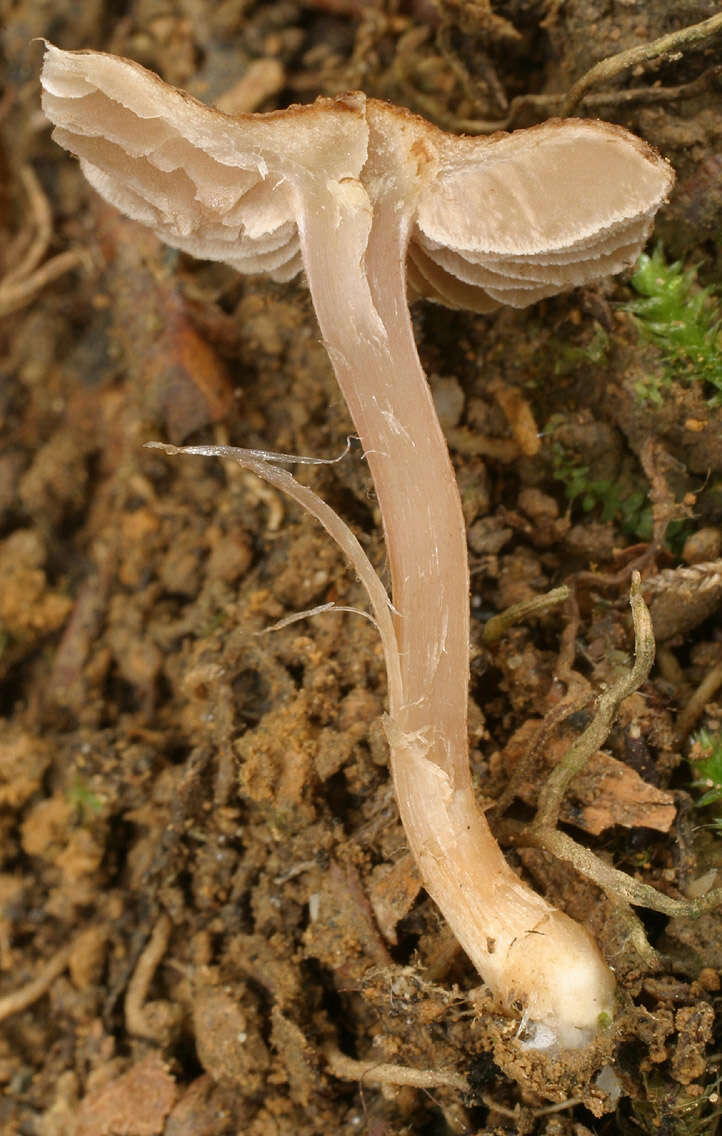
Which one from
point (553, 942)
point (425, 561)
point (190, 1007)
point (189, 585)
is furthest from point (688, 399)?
point (190, 1007)

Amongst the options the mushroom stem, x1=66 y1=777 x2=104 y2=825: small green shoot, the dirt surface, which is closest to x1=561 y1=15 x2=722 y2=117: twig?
the dirt surface

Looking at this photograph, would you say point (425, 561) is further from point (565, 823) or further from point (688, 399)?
point (688, 399)

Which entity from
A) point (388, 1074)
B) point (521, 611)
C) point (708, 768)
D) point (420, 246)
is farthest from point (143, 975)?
point (420, 246)

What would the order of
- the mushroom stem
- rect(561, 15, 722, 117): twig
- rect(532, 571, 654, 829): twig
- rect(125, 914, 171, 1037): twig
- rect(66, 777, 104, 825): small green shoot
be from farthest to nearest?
rect(66, 777, 104, 825): small green shoot → rect(125, 914, 171, 1037): twig → rect(561, 15, 722, 117): twig → rect(532, 571, 654, 829): twig → the mushroom stem

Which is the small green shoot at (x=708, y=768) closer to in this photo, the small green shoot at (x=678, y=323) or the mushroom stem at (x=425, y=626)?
the mushroom stem at (x=425, y=626)

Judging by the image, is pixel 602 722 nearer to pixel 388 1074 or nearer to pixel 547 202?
pixel 388 1074

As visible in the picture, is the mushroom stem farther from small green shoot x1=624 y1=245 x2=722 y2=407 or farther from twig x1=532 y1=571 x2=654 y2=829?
small green shoot x1=624 y1=245 x2=722 y2=407

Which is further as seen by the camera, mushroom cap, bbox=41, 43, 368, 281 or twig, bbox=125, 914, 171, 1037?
twig, bbox=125, 914, 171, 1037
